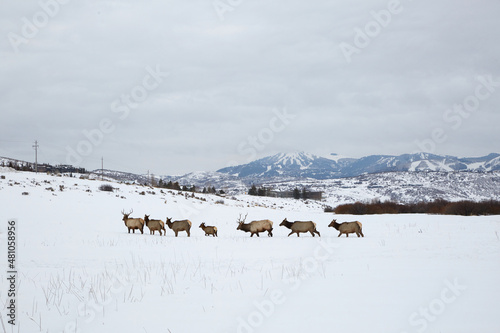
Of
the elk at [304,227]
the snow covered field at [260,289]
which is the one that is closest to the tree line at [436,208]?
the elk at [304,227]

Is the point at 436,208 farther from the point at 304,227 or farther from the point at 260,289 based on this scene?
the point at 260,289

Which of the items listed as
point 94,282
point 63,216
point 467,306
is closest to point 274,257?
point 94,282

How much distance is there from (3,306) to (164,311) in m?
3.11

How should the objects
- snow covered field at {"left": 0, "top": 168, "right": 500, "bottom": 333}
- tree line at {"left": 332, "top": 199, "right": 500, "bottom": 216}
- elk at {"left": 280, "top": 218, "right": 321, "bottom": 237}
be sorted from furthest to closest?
tree line at {"left": 332, "top": 199, "right": 500, "bottom": 216}, elk at {"left": 280, "top": 218, "right": 321, "bottom": 237}, snow covered field at {"left": 0, "top": 168, "right": 500, "bottom": 333}

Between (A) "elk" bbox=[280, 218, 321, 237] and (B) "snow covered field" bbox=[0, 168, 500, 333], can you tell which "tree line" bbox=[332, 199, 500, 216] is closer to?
(A) "elk" bbox=[280, 218, 321, 237]

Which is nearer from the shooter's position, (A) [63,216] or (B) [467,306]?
(B) [467,306]

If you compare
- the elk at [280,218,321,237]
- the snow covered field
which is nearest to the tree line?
the elk at [280,218,321,237]

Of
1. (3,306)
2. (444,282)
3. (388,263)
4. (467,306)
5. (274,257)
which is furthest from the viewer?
(274,257)

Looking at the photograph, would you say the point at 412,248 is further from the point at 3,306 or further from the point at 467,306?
the point at 3,306

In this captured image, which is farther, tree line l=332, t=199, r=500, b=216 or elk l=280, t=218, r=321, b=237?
tree line l=332, t=199, r=500, b=216

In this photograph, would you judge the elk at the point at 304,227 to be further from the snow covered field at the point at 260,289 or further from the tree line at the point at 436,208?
the tree line at the point at 436,208

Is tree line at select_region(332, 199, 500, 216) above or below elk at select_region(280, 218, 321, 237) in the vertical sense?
below

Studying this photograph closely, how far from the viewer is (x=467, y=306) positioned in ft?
17.8

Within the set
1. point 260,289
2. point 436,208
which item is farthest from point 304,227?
point 436,208
